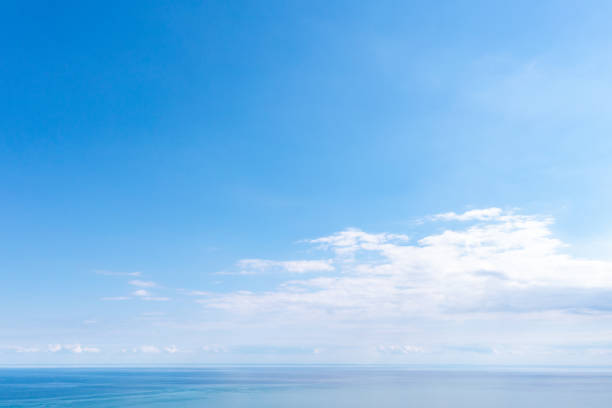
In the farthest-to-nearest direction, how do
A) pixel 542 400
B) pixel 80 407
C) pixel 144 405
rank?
pixel 542 400, pixel 144 405, pixel 80 407

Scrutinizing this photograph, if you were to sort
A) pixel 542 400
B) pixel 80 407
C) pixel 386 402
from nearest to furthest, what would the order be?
pixel 80 407, pixel 386 402, pixel 542 400

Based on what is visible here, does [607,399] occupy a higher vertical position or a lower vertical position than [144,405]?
lower

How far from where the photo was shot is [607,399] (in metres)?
82.1

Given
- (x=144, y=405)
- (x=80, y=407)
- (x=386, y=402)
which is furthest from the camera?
(x=386, y=402)

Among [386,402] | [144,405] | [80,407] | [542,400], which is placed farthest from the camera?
[542,400]

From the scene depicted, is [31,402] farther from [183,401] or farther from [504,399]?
[504,399]

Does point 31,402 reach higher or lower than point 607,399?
higher

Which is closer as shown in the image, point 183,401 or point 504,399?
point 183,401

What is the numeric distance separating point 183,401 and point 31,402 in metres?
24.3

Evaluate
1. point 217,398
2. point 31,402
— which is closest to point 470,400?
point 217,398

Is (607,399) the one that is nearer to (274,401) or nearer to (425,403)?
(425,403)

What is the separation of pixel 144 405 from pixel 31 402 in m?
19.3

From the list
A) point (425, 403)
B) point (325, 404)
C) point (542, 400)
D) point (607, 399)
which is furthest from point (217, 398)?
point (607, 399)

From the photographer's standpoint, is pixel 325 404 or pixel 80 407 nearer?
pixel 80 407
